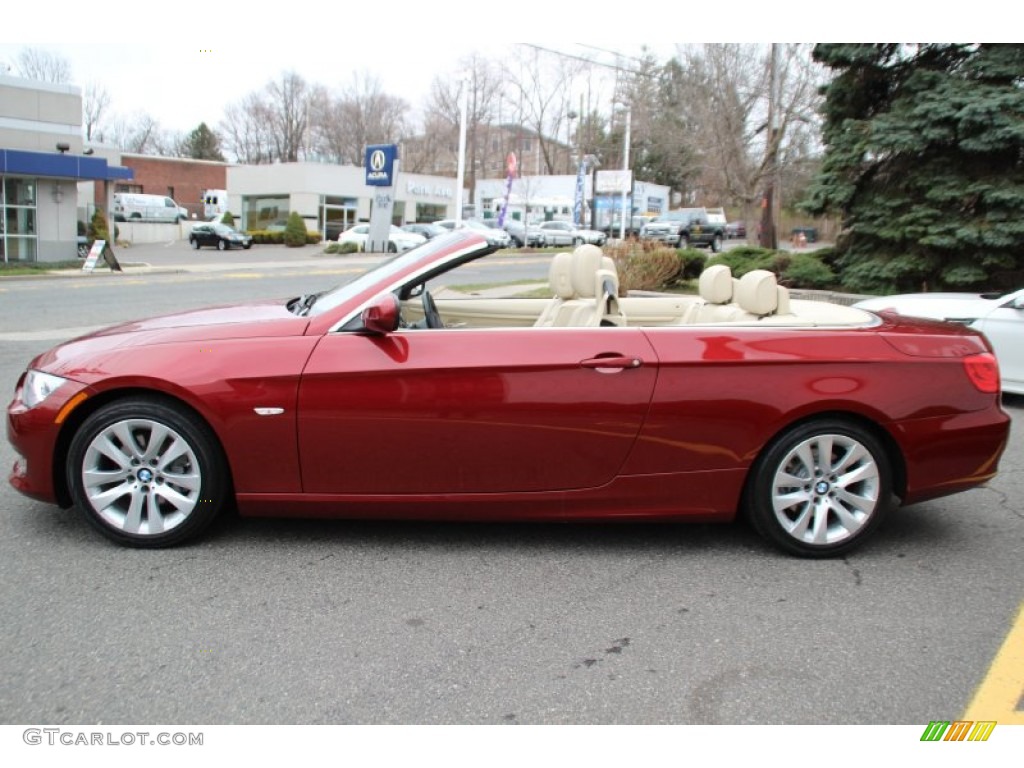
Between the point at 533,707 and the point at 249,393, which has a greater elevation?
the point at 249,393

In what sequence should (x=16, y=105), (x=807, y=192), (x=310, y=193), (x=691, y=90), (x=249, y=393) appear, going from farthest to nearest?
(x=310, y=193)
(x=16, y=105)
(x=691, y=90)
(x=807, y=192)
(x=249, y=393)

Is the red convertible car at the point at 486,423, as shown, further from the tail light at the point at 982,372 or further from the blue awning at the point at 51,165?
the blue awning at the point at 51,165

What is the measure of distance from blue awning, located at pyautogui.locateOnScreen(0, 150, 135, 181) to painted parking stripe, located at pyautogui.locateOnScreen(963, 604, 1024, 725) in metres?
30.7

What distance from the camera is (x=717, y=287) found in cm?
534

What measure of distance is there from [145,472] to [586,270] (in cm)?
244

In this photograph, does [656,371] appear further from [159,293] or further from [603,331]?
[159,293]

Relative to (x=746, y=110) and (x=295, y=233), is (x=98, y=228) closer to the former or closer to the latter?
(x=295, y=233)

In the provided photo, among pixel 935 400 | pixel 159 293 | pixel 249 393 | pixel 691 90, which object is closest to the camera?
pixel 249 393

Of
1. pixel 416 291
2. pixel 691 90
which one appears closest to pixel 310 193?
pixel 691 90

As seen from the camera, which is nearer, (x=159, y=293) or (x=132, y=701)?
(x=132, y=701)

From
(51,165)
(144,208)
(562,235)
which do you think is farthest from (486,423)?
(144,208)

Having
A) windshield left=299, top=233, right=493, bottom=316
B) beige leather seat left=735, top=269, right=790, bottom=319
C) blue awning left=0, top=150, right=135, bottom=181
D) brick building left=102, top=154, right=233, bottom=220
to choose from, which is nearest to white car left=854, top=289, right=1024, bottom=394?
beige leather seat left=735, top=269, right=790, bottom=319

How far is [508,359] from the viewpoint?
4.01m

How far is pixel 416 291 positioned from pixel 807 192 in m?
14.0
